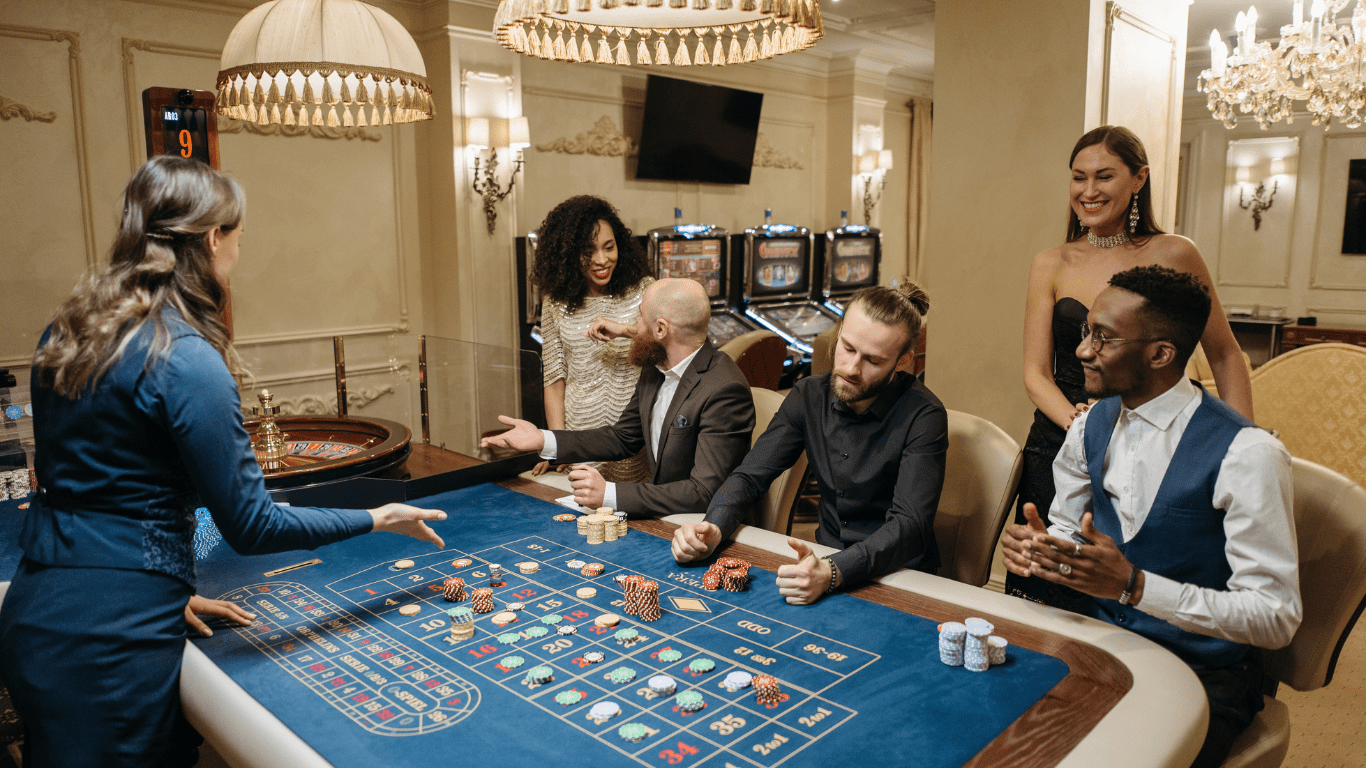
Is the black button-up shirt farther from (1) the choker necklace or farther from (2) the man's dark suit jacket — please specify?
(1) the choker necklace

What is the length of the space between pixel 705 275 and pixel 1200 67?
5073mm

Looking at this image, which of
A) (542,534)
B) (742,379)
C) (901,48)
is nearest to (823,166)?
(901,48)

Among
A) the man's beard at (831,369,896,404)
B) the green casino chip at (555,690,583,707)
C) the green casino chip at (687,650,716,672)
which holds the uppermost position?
the man's beard at (831,369,896,404)

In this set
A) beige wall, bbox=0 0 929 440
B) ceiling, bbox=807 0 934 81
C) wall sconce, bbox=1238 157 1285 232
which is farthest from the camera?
wall sconce, bbox=1238 157 1285 232

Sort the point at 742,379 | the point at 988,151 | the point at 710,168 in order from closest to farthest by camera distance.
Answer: the point at 742,379
the point at 988,151
the point at 710,168

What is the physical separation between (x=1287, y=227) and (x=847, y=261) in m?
4.40

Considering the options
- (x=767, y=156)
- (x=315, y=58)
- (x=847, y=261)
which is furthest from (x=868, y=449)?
(x=767, y=156)

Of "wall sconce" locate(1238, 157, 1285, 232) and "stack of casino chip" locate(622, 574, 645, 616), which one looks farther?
"wall sconce" locate(1238, 157, 1285, 232)

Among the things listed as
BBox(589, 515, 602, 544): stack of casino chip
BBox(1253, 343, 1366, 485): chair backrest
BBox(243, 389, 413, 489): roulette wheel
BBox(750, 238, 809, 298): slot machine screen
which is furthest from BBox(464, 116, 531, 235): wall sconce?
BBox(1253, 343, 1366, 485): chair backrest

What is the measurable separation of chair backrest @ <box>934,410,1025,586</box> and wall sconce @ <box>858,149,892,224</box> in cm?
620

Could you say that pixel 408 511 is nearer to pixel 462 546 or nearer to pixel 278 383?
pixel 462 546

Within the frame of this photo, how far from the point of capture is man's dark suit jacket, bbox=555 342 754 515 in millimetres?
2068

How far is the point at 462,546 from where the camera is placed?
1852 mm

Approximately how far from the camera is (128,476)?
1284 millimetres
